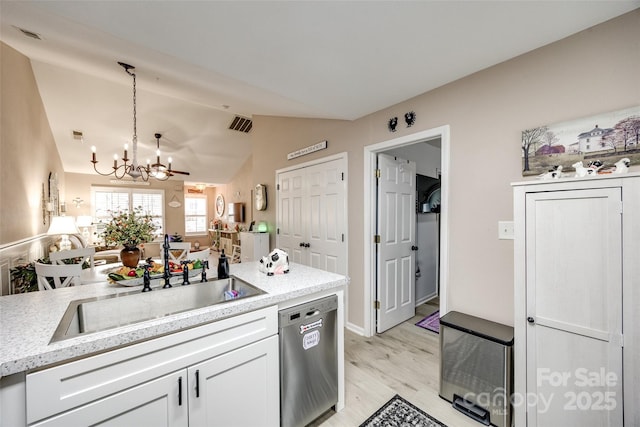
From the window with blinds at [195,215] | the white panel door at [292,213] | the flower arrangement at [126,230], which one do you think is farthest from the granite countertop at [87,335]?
the window with blinds at [195,215]

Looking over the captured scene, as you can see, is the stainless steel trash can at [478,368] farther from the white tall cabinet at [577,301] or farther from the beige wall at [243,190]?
the beige wall at [243,190]

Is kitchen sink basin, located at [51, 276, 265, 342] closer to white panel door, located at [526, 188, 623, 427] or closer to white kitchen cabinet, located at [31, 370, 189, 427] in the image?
white kitchen cabinet, located at [31, 370, 189, 427]

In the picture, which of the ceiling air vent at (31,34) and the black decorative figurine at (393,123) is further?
the black decorative figurine at (393,123)

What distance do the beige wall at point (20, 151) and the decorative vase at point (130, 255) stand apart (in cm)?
132

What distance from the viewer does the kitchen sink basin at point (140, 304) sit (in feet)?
4.13

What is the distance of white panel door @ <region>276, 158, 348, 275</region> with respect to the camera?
10.3ft

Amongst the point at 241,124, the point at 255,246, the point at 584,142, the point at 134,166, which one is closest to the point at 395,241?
the point at 584,142

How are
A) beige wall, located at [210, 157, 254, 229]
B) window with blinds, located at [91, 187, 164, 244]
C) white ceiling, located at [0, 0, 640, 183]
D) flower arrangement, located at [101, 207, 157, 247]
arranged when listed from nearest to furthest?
white ceiling, located at [0, 0, 640, 183]
flower arrangement, located at [101, 207, 157, 247]
window with blinds, located at [91, 187, 164, 244]
beige wall, located at [210, 157, 254, 229]

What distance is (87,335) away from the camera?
0.96m

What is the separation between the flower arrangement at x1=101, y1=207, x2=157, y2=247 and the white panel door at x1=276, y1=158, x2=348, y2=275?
1945mm

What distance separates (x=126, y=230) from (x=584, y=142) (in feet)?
10.6

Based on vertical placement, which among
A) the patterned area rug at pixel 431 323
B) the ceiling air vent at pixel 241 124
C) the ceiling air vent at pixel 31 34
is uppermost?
the ceiling air vent at pixel 241 124

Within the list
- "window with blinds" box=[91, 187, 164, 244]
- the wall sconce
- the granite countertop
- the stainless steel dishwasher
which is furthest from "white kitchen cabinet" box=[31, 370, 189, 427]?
the wall sconce

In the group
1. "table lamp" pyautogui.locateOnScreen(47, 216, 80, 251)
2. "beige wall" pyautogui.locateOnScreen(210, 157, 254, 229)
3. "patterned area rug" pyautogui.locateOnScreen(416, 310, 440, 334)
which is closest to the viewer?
"patterned area rug" pyautogui.locateOnScreen(416, 310, 440, 334)
